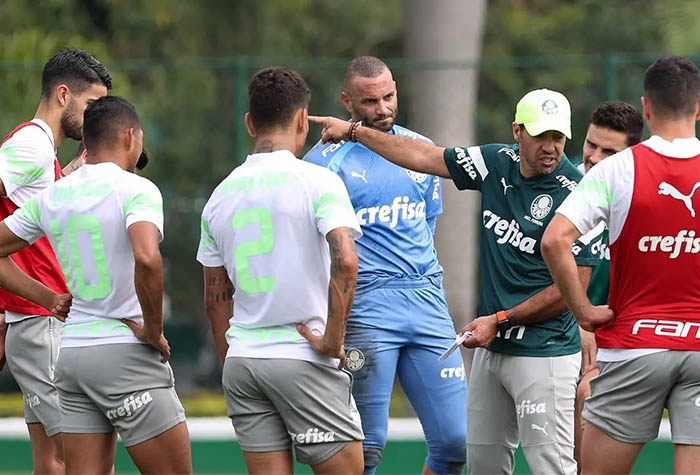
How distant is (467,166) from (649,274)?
50.9 inches

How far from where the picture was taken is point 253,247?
5.09 metres

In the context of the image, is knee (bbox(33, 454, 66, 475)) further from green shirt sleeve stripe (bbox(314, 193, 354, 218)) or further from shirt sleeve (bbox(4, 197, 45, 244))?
green shirt sleeve stripe (bbox(314, 193, 354, 218))

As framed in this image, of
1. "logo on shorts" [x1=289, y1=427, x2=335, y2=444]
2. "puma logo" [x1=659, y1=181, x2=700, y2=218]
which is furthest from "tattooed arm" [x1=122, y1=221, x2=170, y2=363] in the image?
"puma logo" [x1=659, y1=181, x2=700, y2=218]

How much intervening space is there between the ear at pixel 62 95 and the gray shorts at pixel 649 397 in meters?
3.09

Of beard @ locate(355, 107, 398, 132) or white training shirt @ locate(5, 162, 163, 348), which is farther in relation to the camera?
beard @ locate(355, 107, 398, 132)

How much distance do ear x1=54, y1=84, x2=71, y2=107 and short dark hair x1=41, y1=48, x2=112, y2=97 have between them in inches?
0.8

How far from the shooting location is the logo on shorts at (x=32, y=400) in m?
6.27

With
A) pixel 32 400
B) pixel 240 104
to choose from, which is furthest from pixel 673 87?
pixel 240 104

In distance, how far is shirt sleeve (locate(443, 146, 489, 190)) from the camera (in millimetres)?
6105

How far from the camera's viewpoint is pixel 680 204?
5035 millimetres

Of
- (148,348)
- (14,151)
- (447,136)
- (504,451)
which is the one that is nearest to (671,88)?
(504,451)

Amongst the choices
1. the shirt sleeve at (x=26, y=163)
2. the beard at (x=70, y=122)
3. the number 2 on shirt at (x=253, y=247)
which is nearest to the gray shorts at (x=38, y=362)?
the shirt sleeve at (x=26, y=163)

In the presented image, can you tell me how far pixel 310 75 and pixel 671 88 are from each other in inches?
317

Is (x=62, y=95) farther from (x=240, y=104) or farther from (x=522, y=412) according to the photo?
(x=240, y=104)
